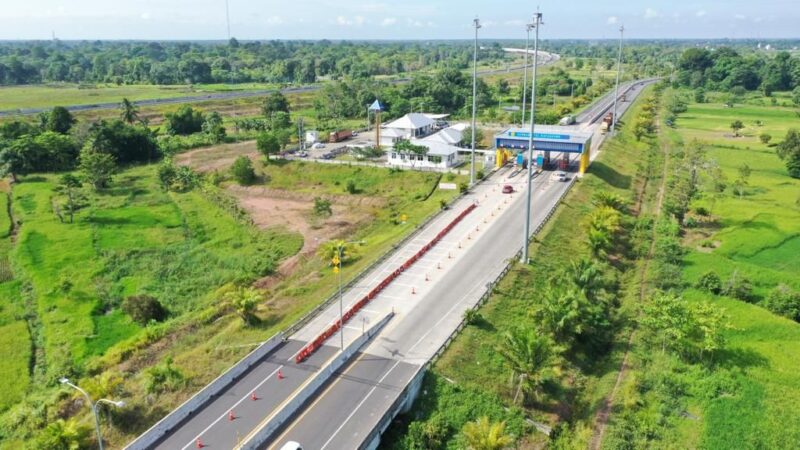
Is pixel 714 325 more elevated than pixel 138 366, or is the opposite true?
pixel 714 325

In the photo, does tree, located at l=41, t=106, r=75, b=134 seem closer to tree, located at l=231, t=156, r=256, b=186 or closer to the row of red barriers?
tree, located at l=231, t=156, r=256, b=186

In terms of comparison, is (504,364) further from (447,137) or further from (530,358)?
(447,137)

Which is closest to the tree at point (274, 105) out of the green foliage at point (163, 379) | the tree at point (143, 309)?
the tree at point (143, 309)

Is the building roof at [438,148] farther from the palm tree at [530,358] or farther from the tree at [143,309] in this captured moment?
the palm tree at [530,358]

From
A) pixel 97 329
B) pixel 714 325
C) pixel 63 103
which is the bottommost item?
pixel 97 329

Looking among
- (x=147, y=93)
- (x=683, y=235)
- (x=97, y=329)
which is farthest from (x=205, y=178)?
(x=147, y=93)

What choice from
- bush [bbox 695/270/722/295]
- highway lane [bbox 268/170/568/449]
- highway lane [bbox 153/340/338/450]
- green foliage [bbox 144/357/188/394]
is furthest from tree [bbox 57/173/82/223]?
bush [bbox 695/270/722/295]

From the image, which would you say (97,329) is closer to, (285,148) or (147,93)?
(285,148)
